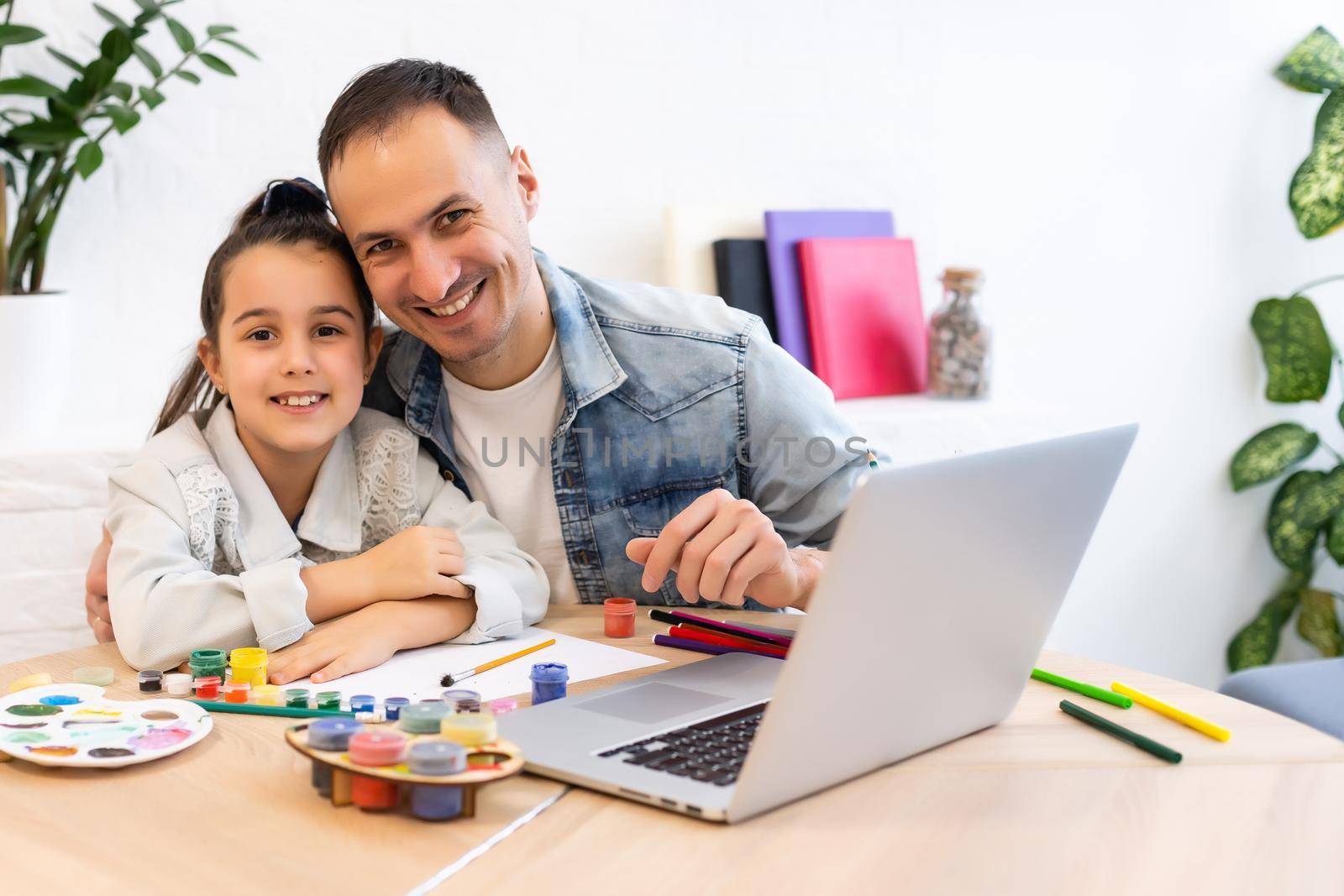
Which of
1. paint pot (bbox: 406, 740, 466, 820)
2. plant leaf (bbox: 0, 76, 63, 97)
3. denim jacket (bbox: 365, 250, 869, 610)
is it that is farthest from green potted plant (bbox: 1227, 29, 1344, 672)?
paint pot (bbox: 406, 740, 466, 820)

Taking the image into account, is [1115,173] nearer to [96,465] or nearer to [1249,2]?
[1249,2]

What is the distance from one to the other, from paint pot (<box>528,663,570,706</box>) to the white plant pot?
1408 millimetres

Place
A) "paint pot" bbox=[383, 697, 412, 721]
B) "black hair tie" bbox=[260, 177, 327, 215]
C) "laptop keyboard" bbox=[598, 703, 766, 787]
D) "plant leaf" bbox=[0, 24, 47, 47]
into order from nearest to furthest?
1. "laptop keyboard" bbox=[598, 703, 766, 787]
2. "paint pot" bbox=[383, 697, 412, 721]
3. "black hair tie" bbox=[260, 177, 327, 215]
4. "plant leaf" bbox=[0, 24, 47, 47]

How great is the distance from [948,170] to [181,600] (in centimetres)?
216

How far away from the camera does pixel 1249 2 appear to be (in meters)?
2.95

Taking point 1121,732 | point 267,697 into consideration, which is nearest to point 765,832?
point 1121,732

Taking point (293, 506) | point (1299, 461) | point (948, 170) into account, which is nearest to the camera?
point (293, 506)

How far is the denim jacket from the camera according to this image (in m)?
1.51

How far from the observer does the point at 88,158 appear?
1.94 meters

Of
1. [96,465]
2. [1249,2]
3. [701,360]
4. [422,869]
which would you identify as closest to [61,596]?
[96,465]

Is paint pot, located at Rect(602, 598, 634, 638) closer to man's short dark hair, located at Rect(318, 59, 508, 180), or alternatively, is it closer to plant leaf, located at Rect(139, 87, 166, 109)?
man's short dark hair, located at Rect(318, 59, 508, 180)

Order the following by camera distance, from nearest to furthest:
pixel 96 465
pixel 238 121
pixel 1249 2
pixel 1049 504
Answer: pixel 1049 504 < pixel 96 465 < pixel 238 121 < pixel 1249 2

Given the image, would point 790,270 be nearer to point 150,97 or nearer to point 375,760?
point 150,97

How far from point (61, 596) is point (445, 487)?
960mm
